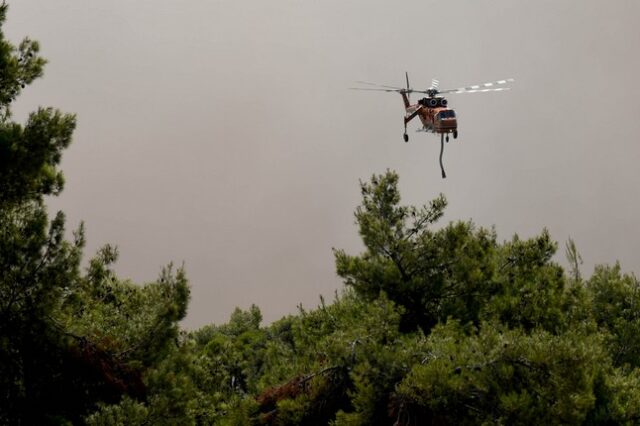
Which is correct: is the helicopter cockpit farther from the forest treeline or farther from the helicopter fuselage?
the forest treeline

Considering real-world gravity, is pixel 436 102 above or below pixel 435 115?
above

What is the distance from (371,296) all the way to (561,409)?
9220mm

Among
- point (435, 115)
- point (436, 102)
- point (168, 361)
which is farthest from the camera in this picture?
point (436, 102)

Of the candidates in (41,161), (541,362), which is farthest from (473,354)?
(41,161)

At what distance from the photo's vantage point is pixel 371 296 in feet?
73.1

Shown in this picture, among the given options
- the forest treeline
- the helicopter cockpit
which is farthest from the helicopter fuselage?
the forest treeline

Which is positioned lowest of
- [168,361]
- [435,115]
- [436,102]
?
[168,361]

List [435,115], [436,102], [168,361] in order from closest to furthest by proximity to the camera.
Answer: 1. [168,361]
2. [435,115]
3. [436,102]

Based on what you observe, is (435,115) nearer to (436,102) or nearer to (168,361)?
(436,102)

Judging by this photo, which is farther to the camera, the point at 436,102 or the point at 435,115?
the point at 436,102

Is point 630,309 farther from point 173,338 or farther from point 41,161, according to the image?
point 41,161

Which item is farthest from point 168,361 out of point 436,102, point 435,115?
point 436,102

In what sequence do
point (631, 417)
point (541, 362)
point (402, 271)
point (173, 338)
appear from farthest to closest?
point (402, 271), point (631, 417), point (173, 338), point (541, 362)

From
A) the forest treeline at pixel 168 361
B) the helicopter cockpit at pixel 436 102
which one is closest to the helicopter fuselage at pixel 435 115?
the helicopter cockpit at pixel 436 102
